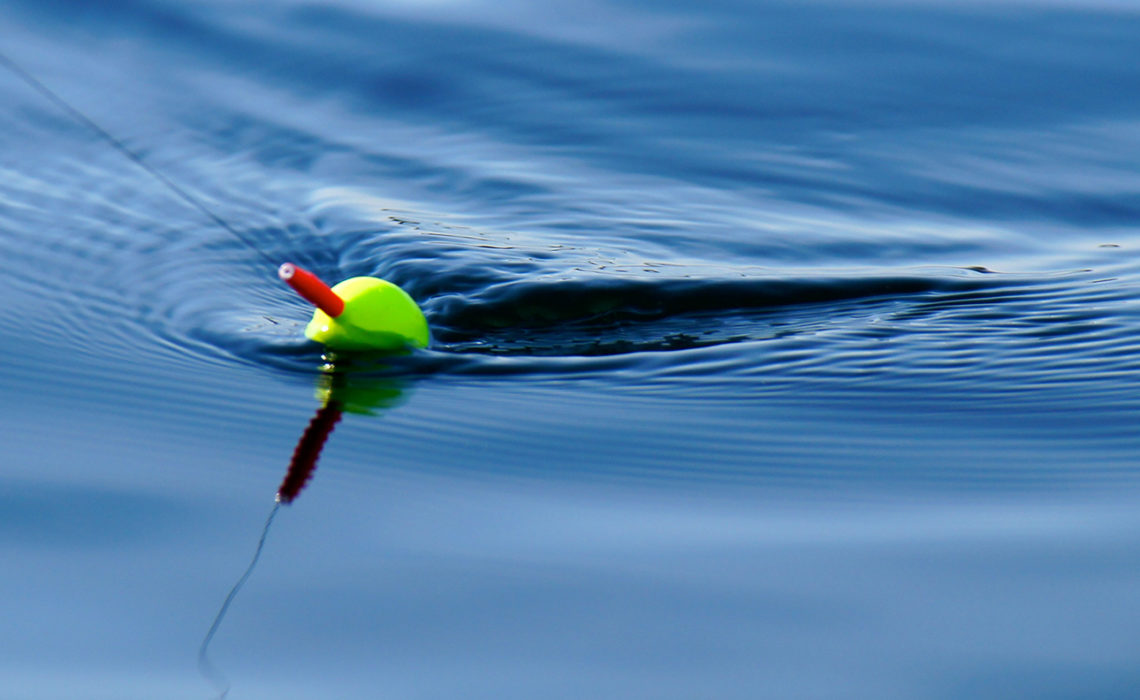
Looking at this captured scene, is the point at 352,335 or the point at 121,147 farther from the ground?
the point at 121,147

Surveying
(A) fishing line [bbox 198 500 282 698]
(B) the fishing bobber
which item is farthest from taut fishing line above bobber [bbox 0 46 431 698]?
(A) fishing line [bbox 198 500 282 698]

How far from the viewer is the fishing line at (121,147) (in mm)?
3098

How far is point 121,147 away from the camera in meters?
3.62

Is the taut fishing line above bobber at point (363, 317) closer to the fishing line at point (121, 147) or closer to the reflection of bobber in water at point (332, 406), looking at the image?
the reflection of bobber in water at point (332, 406)

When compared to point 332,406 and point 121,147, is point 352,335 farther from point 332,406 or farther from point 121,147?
point 121,147

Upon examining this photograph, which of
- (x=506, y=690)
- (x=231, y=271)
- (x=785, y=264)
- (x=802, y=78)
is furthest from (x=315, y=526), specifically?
(x=802, y=78)

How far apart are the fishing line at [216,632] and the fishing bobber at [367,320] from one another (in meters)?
0.69

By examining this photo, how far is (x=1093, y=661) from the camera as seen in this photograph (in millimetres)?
1468

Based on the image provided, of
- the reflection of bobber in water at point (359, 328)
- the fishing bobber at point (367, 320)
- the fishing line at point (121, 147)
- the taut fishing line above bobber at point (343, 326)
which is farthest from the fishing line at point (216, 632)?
the fishing line at point (121, 147)

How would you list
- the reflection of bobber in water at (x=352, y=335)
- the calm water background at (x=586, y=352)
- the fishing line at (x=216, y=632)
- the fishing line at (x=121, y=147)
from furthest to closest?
1. the fishing line at (x=121, y=147)
2. the reflection of bobber in water at (x=352, y=335)
3. the calm water background at (x=586, y=352)
4. the fishing line at (x=216, y=632)

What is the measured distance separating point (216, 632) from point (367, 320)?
97cm

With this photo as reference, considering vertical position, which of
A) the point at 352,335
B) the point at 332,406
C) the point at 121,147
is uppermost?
the point at 121,147

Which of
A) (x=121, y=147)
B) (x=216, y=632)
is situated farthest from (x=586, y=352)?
(x=121, y=147)

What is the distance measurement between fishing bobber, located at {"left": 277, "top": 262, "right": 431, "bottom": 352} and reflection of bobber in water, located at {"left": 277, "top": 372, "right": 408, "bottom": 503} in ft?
0.30
